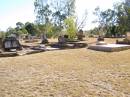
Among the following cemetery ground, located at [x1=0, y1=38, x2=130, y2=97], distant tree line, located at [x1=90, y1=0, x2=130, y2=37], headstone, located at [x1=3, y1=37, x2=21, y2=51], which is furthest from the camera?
distant tree line, located at [x1=90, y1=0, x2=130, y2=37]

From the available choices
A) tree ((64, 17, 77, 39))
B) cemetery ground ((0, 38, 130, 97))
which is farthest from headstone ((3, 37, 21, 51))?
tree ((64, 17, 77, 39))

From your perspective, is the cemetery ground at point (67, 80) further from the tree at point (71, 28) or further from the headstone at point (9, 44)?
the tree at point (71, 28)

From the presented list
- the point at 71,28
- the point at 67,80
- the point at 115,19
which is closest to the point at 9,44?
the point at 67,80

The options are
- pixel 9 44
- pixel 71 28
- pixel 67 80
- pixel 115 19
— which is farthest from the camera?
pixel 115 19

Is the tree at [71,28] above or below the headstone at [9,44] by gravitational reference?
above

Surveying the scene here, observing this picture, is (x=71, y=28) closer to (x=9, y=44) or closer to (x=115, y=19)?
(x=9, y=44)

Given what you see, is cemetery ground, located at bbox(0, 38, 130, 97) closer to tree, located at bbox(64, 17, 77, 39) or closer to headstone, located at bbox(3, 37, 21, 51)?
headstone, located at bbox(3, 37, 21, 51)

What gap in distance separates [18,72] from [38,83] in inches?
88.6

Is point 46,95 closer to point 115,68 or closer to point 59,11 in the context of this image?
point 115,68

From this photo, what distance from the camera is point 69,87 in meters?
7.76

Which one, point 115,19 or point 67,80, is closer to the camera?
point 67,80

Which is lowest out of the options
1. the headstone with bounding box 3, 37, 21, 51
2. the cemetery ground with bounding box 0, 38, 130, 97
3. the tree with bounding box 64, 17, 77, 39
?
the cemetery ground with bounding box 0, 38, 130, 97

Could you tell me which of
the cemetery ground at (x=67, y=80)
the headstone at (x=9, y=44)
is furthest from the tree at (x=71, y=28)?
the cemetery ground at (x=67, y=80)

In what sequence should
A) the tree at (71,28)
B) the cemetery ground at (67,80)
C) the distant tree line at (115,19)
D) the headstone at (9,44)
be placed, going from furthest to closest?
the distant tree line at (115,19), the tree at (71,28), the headstone at (9,44), the cemetery ground at (67,80)
